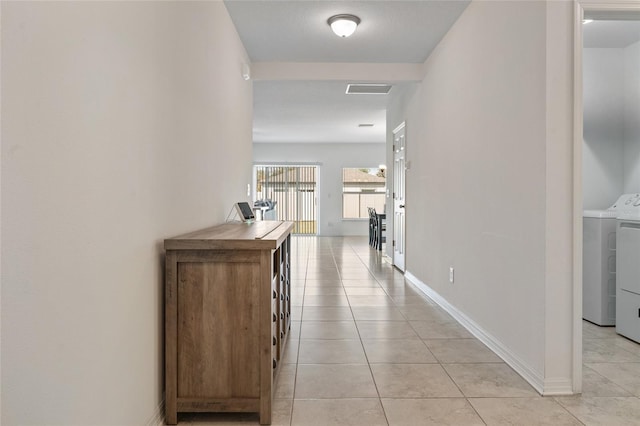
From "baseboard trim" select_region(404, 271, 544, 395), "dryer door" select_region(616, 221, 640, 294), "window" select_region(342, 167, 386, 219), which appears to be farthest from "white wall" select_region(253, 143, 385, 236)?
"dryer door" select_region(616, 221, 640, 294)

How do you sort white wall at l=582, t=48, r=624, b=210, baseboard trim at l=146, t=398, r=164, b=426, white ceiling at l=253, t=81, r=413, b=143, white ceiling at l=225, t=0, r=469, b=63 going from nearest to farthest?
baseboard trim at l=146, t=398, r=164, b=426 < white ceiling at l=225, t=0, r=469, b=63 < white wall at l=582, t=48, r=624, b=210 < white ceiling at l=253, t=81, r=413, b=143

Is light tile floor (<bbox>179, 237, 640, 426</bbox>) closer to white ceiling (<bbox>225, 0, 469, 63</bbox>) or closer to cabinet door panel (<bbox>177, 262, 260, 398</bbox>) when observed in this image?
cabinet door panel (<bbox>177, 262, 260, 398</bbox>)

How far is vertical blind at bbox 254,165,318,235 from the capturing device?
12.0 meters

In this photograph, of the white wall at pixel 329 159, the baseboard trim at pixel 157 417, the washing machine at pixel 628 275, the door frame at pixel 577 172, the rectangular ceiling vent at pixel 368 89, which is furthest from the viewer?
the white wall at pixel 329 159

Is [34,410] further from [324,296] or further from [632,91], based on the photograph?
[632,91]

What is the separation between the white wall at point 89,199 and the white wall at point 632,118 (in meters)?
4.03

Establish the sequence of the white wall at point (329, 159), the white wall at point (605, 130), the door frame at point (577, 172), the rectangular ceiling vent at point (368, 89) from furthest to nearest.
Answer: the white wall at point (329, 159) < the rectangular ceiling vent at point (368, 89) < the white wall at point (605, 130) < the door frame at point (577, 172)

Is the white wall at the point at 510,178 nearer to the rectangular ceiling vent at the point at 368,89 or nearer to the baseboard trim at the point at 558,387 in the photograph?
the baseboard trim at the point at 558,387

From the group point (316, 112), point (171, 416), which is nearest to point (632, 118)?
point (171, 416)

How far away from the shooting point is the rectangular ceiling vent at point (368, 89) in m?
5.89

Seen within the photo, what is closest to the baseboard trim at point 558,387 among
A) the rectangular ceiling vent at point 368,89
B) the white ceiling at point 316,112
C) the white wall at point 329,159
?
the white ceiling at point 316,112

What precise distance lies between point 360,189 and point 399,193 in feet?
18.3

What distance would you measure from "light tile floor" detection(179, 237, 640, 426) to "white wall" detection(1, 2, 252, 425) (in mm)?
740

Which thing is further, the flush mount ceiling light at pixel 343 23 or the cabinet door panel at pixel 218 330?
the flush mount ceiling light at pixel 343 23
